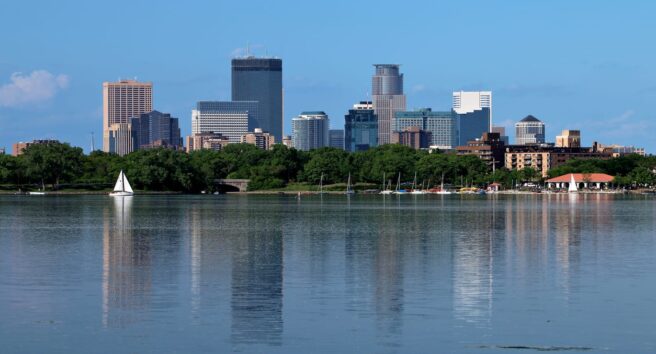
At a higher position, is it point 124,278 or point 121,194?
point 121,194

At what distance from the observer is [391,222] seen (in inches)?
3324

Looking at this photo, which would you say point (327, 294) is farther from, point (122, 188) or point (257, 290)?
point (122, 188)

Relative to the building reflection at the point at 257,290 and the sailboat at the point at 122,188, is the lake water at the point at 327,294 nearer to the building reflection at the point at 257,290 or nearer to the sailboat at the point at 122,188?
the building reflection at the point at 257,290

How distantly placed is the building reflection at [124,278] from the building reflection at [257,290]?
268 cm

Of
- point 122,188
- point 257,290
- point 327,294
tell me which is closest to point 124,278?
point 257,290

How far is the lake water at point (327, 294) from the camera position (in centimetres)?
2700

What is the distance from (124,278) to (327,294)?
8.07 metres

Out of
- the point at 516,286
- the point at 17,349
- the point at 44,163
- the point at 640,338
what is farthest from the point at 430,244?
the point at 44,163

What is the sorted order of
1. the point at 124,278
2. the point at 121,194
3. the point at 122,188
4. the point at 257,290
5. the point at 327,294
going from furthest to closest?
the point at 122,188
the point at 121,194
the point at 124,278
the point at 257,290
the point at 327,294

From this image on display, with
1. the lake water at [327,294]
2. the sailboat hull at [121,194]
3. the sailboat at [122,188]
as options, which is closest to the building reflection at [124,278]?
the lake water at [327,294]

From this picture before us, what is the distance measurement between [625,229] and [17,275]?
4311cm

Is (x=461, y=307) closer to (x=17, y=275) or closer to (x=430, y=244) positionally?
(x=17, y=275)

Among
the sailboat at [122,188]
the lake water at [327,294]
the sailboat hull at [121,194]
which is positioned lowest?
the lake water at [327,294]

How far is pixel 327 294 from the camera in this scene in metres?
35.0
